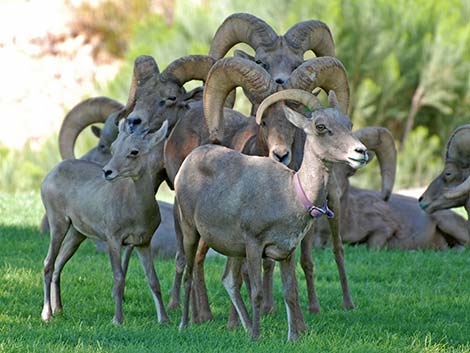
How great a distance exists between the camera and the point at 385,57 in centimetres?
3052

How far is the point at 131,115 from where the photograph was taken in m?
11.3

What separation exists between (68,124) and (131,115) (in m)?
4.03

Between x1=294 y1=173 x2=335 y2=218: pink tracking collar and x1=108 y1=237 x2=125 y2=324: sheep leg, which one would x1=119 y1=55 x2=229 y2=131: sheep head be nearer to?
x1=108 y1=237 x2=125 y2=324: sheep leg

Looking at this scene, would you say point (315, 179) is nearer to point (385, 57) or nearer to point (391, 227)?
point (391, 227)

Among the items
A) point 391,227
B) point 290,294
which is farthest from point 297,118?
point 391,227

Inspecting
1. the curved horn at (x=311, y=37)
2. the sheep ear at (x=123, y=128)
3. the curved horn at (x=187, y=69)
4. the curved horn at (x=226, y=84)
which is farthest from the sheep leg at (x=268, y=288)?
the curved horn at (x=311, y=37)

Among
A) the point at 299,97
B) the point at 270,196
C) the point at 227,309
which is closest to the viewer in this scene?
the point at 270,196

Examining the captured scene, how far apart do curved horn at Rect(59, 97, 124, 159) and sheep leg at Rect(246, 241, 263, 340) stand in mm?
6203

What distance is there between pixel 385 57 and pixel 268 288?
67.1ft

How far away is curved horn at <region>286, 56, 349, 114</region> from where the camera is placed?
10.6 m

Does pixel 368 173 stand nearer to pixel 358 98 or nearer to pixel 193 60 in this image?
pixel 358 98

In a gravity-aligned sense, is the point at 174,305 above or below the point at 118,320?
below

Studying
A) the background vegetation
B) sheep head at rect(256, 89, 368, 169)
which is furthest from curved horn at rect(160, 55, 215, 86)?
the background vegetation

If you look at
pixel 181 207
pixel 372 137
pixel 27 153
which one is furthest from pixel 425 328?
pixel 27 153
